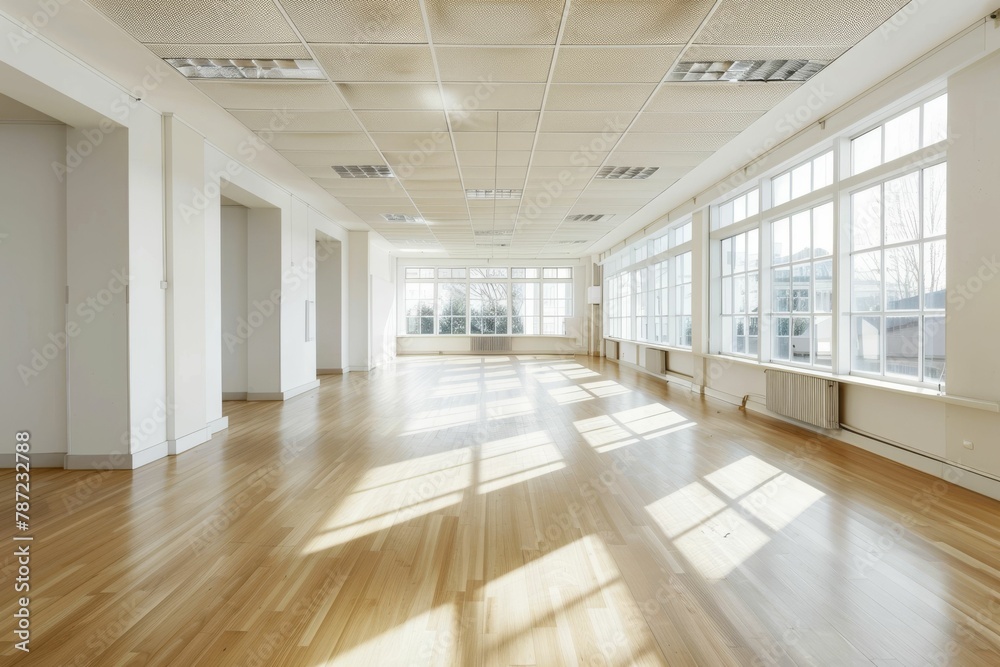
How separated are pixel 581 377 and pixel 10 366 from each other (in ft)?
30.8

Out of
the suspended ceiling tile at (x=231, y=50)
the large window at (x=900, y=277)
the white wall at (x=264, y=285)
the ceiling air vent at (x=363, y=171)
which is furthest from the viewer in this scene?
the white wall at (x=264, y=285)

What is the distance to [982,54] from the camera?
3838 mm

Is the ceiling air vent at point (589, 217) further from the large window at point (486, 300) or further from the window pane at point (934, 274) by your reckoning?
the large window at point (486, 300)

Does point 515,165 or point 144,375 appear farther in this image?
point 515,165

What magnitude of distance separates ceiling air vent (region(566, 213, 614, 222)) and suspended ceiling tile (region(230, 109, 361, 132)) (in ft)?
19.4

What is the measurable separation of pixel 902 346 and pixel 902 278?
0.63 meters

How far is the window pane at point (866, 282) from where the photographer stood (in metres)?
5.23

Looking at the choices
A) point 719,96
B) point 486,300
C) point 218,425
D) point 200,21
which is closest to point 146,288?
point 218,425


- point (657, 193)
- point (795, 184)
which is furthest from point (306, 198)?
point (795, 184)

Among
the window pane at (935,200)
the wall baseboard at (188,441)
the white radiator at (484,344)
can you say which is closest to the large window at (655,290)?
the white radiator at (484,344)

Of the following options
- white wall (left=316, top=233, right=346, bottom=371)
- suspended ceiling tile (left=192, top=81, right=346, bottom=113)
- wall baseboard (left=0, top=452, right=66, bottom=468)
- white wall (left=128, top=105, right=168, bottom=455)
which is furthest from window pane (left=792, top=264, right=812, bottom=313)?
white wall (left=316, top=233, right=346, bottom=371)

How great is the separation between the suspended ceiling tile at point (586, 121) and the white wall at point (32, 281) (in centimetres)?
456

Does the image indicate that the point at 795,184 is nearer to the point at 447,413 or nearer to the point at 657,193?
the point at 657,193

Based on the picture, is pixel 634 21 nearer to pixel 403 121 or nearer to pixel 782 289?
pixel 403 121
